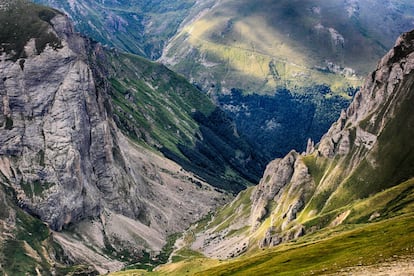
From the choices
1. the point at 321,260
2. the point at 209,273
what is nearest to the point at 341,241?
the point at 321,260

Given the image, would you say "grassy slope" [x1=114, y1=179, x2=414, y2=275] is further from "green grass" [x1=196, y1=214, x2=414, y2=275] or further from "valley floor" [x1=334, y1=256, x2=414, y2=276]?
"valley floor" [x1=334, y1=256, x2=414, y2=276]

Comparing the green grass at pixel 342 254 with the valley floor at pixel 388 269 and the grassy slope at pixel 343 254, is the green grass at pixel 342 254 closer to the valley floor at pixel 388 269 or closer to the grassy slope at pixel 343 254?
the grassy slope at pixel 343 254

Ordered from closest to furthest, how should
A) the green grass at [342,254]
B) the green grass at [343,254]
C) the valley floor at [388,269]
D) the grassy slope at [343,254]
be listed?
the valley floor at [388,269] → the green grass at [343,254] → the grassy slope at [343,254] → the green grass at [342,254]

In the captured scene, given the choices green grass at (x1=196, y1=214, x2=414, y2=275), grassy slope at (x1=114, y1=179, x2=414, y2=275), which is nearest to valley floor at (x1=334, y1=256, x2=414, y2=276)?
grassy slope at (x1=114, y1=179, x2=414, y2=275)

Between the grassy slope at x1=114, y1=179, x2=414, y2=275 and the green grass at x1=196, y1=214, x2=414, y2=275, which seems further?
the green grass at x1=196, y1=214, x2=414, y2=275

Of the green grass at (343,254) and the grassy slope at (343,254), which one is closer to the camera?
the green grass at (343,254)

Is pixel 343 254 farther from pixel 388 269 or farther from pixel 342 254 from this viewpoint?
pixel 388 269

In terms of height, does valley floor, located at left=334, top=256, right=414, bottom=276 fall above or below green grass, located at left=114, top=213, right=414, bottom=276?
above

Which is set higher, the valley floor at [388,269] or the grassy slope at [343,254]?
the valley floor at [388,269]

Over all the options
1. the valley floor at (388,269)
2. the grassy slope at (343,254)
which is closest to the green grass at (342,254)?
the grassy slope at (343,254)

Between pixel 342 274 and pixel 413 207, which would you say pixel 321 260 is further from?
pixel 413 207

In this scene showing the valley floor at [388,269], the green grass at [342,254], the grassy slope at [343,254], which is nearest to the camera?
the valley floor at [388,269]
